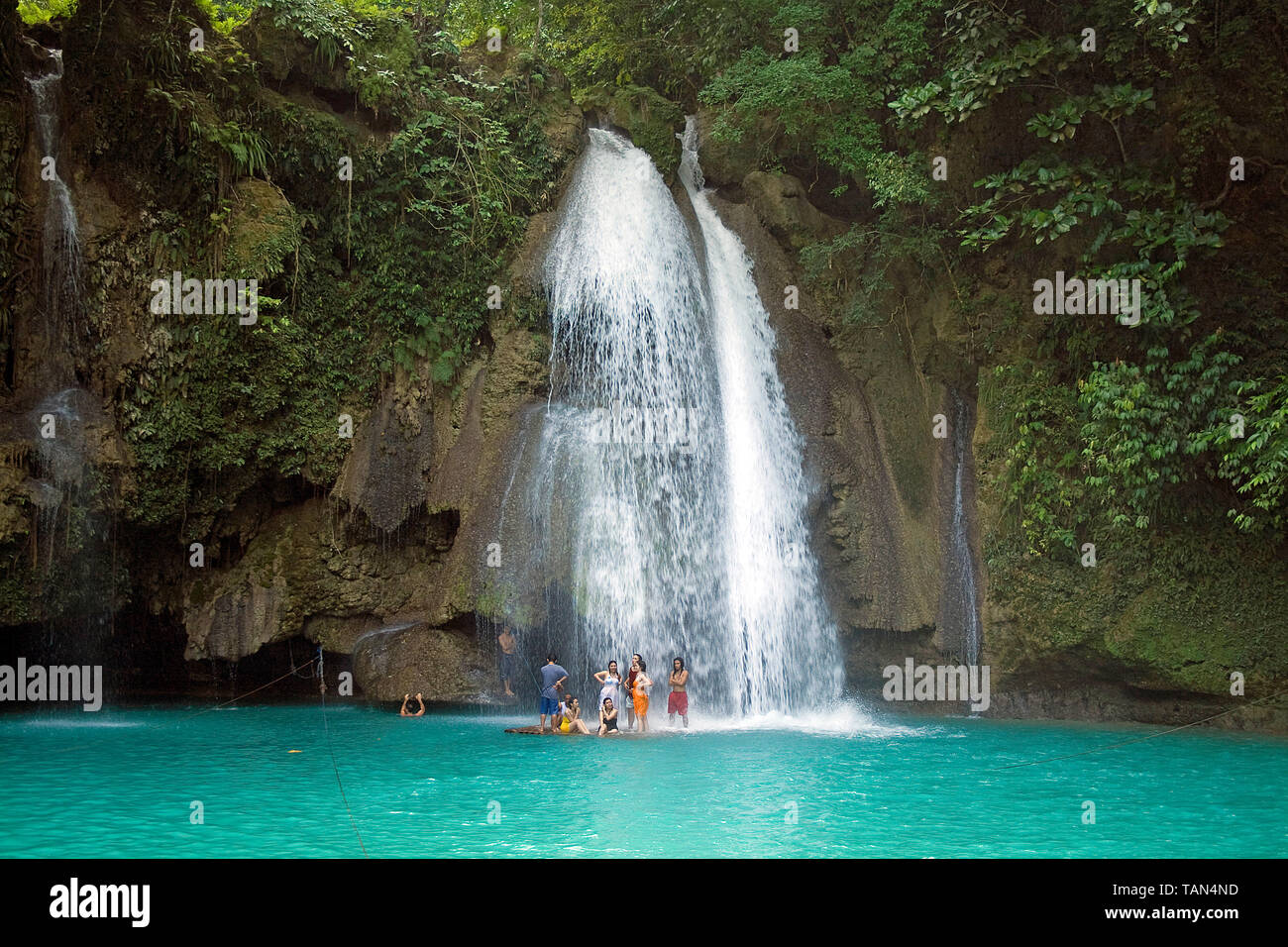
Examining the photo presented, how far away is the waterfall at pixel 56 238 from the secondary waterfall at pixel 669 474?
709 centimetres

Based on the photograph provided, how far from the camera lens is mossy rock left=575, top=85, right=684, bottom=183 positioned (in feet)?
65.9

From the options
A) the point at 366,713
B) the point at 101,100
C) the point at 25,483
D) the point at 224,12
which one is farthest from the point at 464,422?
the point at 224,12

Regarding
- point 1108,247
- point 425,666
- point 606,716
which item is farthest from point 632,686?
point 1108,247

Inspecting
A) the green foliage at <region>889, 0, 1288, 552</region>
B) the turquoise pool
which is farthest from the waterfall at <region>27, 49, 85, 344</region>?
the green foliage at <region>889, 0, 1288, 552</region>

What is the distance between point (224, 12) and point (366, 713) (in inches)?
635

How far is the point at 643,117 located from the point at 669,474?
315 inches

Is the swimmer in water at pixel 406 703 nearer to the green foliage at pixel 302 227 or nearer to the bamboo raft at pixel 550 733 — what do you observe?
the bamboo raft at pixel 550 733

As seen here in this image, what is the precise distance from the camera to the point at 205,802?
897cm

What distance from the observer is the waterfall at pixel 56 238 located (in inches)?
601

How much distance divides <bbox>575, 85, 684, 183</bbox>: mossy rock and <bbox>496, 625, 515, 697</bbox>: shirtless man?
952 cm

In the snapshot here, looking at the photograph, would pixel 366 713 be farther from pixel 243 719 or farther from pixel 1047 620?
pixel 1047 620

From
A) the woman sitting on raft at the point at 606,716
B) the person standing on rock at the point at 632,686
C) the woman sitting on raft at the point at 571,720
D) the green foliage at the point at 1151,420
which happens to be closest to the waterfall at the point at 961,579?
the green foliage at the point at 1151,420

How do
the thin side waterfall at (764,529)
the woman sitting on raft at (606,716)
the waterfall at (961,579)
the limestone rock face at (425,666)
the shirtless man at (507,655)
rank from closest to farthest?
the woman sitting on raft at (606,716) → the shirtless man at (507,655) → the limestone rock face at (425,666) → the thin side waterfall at (764,529) → the waterfall at (961,579)

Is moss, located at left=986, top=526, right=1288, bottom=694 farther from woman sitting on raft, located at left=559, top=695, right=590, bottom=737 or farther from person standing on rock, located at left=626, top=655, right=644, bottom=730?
woman sitting on raft, located at left=559, top=695, right=590, bottom=737
